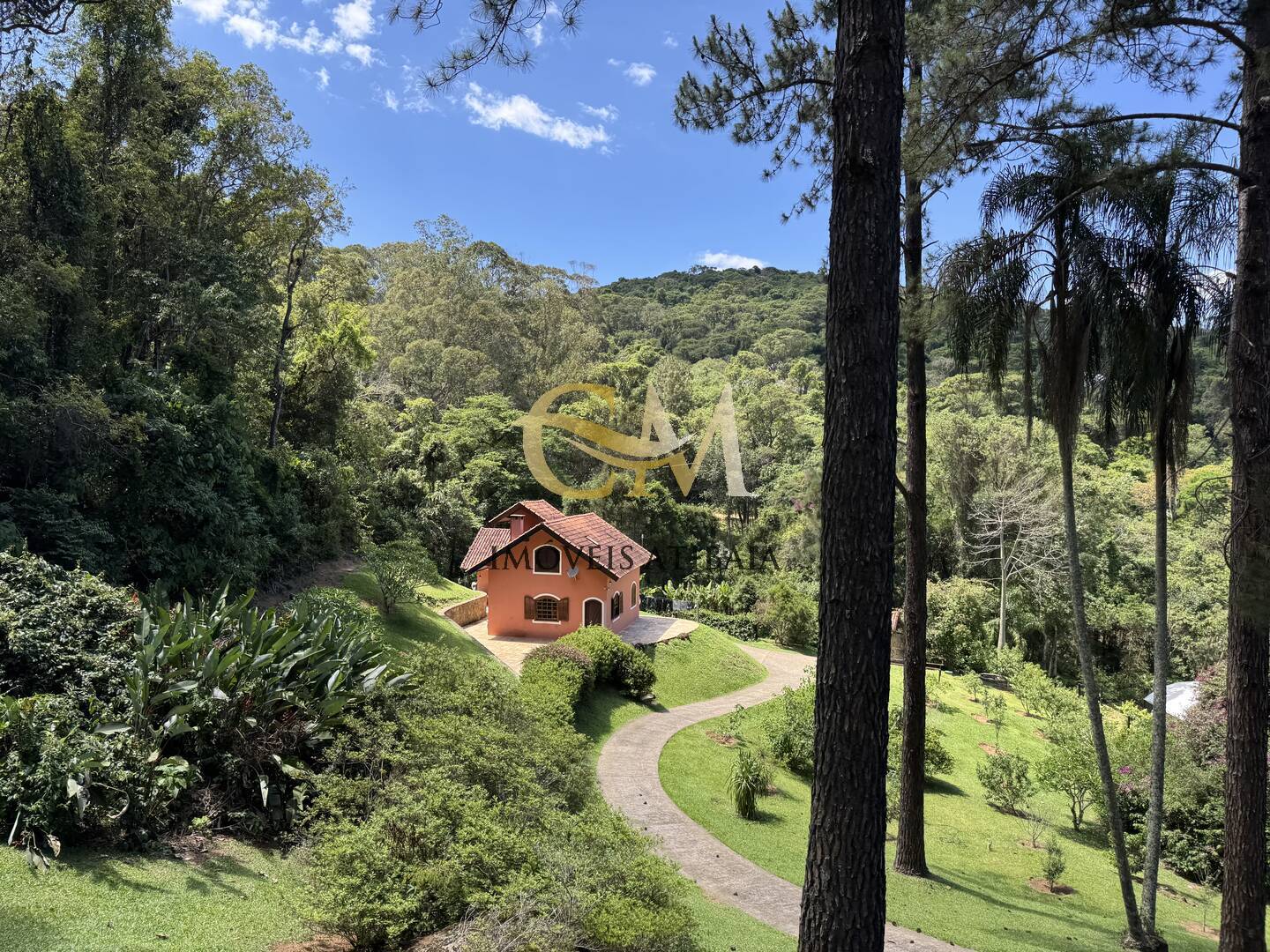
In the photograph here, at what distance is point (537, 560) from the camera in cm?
2295

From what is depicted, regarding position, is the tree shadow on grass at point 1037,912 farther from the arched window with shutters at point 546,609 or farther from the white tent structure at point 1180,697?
the arched window with shutters at point 546,609

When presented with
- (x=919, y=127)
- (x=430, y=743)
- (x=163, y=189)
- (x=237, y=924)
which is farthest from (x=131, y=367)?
(x=919, y=127)

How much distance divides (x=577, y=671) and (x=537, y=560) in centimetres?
700

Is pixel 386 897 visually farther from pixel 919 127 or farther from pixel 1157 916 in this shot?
pixel 1157 916

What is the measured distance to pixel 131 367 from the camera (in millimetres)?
15023

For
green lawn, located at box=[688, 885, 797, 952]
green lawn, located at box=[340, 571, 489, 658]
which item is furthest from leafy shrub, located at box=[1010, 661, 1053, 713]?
green lawn, located at box=[340, 571, 489, 658]

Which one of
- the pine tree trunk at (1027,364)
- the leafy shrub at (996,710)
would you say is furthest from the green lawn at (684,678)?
the pine tree trunk at (1027,364)

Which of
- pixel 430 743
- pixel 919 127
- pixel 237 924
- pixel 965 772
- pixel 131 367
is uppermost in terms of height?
pixel 919 127

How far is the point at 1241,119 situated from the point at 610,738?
13.9 metres

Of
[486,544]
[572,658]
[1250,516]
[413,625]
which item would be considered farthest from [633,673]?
[1250,516]

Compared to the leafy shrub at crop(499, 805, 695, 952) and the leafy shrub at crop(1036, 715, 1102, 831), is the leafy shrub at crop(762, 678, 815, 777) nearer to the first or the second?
the leafy shrub at crop(1036, 715, 1102, 831)

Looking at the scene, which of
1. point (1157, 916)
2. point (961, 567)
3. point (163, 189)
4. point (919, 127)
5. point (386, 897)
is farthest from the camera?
point (961, 567)

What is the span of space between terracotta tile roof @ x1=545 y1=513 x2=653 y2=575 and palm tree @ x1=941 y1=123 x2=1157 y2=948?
1530 centimetres

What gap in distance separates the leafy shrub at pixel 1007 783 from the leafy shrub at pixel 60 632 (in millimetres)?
14194
